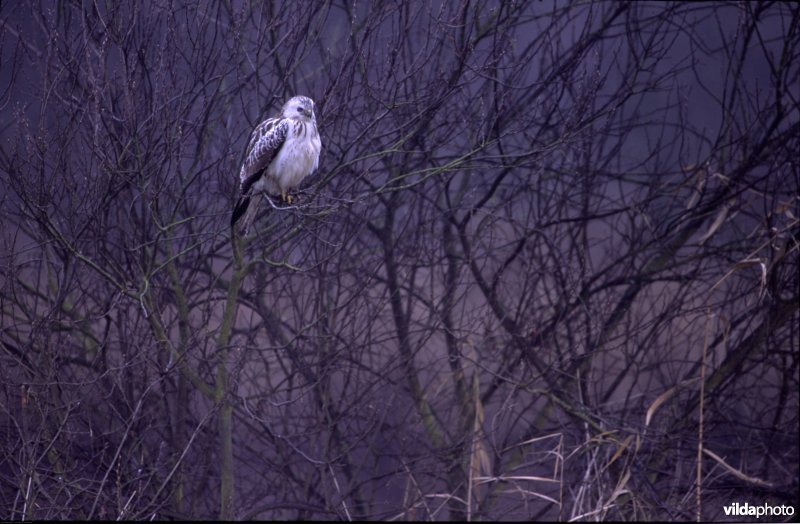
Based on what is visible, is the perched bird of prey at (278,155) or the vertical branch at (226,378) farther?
the perched bird of prey at (278,155)

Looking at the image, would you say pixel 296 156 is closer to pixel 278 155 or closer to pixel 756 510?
pixel 278 155

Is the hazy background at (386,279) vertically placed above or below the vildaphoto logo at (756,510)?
above

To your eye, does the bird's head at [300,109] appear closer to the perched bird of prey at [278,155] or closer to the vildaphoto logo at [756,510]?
the perched bird of prey at [278,155]

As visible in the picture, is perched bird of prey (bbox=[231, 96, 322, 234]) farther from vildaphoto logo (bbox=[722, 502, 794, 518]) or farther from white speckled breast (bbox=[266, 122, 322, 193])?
vildaphoto logo (bbox=[722, 502, 794, 518])

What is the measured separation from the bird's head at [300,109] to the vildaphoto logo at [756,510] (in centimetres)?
252

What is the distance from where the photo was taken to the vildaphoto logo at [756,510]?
3.70 meters

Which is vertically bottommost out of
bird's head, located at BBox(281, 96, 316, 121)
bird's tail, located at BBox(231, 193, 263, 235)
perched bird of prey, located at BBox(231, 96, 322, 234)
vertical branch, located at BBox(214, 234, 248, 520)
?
vertical branch, located at BBox(214, 234, 248, 520)

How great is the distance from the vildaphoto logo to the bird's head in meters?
2.52

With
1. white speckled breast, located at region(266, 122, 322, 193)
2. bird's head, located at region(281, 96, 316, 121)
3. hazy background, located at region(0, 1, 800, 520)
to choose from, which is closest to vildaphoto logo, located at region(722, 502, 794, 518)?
hazy background, located at region(0, 1, 800, 520)

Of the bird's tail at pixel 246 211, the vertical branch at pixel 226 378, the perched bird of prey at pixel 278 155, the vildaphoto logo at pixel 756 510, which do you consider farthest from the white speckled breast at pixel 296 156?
the vildaphoto logo at pixel 756 510

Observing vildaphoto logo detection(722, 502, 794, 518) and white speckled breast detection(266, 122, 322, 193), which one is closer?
white speckled breast detection(266, 122, 322, 193)

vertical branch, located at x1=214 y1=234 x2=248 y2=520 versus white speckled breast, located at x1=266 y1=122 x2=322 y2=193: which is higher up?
white speckled breast, located at x1=266 y1=122 x2=322 y2=193

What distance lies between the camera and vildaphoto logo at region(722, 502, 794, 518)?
370cm

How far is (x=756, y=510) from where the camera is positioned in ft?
12.3
